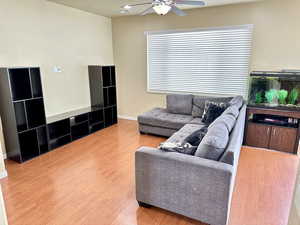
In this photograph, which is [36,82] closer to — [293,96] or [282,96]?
[282,96]

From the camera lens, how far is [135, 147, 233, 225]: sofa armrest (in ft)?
6.20

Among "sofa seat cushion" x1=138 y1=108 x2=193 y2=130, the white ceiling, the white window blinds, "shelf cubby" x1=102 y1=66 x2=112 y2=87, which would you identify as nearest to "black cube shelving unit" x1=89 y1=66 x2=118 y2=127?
"shelf cubby" x1=102 y1=66 x2=112 y2=87

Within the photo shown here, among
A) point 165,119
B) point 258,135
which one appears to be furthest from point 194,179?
point 258,135

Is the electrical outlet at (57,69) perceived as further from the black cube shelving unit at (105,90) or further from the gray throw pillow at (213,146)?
the gray throw pillow at (213,146)

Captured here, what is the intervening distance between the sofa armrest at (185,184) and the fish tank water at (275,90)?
2.60 meters

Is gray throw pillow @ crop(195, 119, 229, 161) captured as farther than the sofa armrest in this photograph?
Yes

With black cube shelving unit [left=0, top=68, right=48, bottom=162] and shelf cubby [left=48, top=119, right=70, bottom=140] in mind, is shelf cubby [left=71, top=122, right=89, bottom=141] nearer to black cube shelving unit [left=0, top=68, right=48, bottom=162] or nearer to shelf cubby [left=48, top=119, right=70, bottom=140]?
shelf cubby [left=48, top=119, right=70, bottom=140]

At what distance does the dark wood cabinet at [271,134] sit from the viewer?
3674mm

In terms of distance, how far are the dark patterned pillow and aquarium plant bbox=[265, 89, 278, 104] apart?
0.77 m

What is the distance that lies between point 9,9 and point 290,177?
5.15 meters

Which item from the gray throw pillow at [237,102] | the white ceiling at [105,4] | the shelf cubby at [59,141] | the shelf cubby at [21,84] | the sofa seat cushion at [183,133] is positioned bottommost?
the shelf cubby at [59,141]

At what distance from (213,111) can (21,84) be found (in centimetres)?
353

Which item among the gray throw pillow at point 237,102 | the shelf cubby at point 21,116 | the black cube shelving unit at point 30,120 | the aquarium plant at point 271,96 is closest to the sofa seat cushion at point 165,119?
the gray throw pillow at point 237,102

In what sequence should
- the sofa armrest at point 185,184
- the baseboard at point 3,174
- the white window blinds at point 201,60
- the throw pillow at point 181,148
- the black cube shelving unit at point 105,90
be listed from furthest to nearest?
the black cube shelving unit at point 105,90 < the white window blinds at point 201,60 < the baseboard at point 3,174 < the throw pillow at point 181,148 < the sofa armrest at point 185,184
